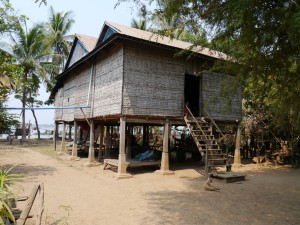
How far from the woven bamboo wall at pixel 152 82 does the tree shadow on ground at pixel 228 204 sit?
3.41 metres

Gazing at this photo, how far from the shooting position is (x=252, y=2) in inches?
187

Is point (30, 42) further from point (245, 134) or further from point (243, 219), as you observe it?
point (243, 219)

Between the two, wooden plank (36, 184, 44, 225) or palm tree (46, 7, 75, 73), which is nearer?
wooden plank (36, 184, 44, 225)

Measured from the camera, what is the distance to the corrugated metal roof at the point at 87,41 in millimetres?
16941

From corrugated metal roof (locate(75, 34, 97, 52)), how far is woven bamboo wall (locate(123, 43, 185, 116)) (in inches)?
226

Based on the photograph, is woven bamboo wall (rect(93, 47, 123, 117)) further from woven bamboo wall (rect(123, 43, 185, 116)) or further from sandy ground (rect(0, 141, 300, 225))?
sandy ground (rect(0, 141, 300, 225))

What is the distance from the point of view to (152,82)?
1202 centimetres

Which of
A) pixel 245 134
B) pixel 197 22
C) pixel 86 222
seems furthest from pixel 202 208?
pixel 245 134

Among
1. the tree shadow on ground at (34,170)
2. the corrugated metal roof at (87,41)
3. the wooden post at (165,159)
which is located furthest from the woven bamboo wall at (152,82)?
the corrugated metal roof at (87,41)

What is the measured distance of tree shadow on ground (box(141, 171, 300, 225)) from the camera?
6109 mm

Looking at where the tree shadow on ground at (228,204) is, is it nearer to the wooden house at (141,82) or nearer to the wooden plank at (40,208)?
the wooden plank at (40,208)

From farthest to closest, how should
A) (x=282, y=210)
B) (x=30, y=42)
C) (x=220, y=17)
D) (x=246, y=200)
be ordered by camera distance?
(x=30, y=42) < (x=246, y=200) < (x=282, y=210) < (x=220, y=17)

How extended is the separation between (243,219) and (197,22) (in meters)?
4.32

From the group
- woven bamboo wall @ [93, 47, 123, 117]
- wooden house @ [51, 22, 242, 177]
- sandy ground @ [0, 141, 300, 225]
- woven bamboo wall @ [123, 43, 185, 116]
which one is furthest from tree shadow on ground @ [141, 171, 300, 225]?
woven bamboo wall @ [93, 47, 123, 117]
